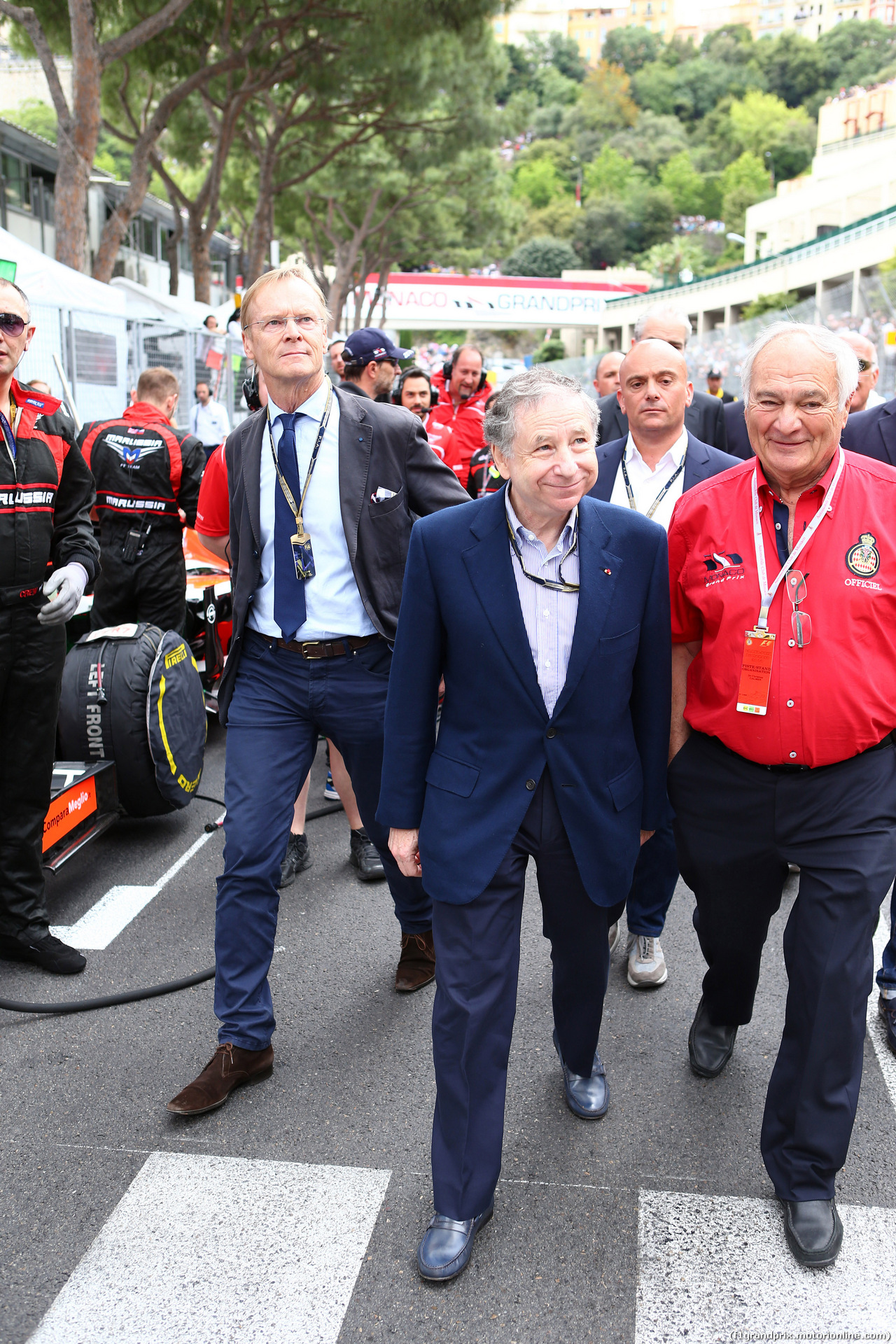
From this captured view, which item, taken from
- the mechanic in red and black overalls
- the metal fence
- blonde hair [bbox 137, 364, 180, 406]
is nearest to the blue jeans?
the mechanic in red and black overalls

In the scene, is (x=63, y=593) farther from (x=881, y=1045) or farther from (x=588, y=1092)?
(x=881, y=1045)

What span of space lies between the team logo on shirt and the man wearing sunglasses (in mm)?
2493

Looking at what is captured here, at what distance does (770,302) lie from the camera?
207ft

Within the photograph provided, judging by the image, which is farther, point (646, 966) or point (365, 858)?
point (365, 858)

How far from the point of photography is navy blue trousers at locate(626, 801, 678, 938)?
4.04 m

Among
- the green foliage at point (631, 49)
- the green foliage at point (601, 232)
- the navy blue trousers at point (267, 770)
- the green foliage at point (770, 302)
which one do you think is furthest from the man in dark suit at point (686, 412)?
the green foliage at point (631, 49)

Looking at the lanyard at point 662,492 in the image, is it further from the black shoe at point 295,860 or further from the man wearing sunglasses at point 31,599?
the black shoe at point 295,860

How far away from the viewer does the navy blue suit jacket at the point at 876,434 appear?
13.3 ft

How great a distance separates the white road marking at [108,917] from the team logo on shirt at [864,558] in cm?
306

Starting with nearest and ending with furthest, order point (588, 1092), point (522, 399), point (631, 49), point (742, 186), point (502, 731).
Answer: point (522, 399), point (502, 731), point (588, 1092), point (742, 186), point (631, 49)

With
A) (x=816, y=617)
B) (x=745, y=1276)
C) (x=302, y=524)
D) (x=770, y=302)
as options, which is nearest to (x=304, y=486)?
(x=302, y=524)

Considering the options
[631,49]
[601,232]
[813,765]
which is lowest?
[813,765]

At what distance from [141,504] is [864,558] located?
4805 mm

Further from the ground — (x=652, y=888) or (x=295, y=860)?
(x=652, y=888)
